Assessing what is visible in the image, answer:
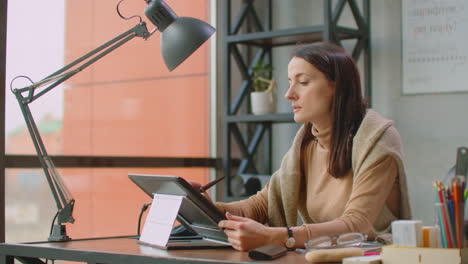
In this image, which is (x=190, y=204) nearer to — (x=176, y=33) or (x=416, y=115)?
(x=176, y=33)

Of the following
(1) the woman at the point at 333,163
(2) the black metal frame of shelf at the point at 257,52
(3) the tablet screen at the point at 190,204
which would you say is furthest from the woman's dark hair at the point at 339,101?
(2) the black metal frame of shelf at the point at 257,52

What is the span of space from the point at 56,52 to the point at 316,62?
1502 mm

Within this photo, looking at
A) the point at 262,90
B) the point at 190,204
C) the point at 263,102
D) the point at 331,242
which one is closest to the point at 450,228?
the point at 331,242

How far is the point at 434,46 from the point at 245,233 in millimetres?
2288

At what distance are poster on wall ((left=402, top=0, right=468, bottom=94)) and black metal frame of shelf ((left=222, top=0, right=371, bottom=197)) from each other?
215 millimetres

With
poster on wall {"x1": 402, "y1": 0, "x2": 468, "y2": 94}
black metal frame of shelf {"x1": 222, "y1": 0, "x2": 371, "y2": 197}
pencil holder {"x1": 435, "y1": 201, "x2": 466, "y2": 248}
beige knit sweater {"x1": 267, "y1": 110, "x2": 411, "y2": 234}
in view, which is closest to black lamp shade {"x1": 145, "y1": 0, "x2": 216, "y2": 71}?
beige knit sweater {"x1": 267, "y1": 110, "x2": 411, "y2": 234}

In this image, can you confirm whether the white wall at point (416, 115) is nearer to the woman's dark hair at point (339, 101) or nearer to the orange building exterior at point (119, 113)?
the orange building exterior at point (119, 113)

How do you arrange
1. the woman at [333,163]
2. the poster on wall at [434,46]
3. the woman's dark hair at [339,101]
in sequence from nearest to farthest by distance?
the woman at [333,163] < the woman's dark hair at [339,101] < the poster on wall at [434,46]

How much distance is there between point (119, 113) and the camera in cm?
357

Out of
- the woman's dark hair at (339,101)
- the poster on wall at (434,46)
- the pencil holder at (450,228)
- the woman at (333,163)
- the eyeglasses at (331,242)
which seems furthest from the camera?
the poster on wall at (434,46)

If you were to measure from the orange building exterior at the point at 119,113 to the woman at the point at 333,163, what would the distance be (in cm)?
129

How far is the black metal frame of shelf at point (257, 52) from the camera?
3.67 meters

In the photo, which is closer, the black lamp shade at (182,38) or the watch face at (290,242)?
the watch face at (290,242)

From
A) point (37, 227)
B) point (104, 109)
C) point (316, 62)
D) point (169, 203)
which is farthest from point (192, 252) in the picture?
point (104, 109)
